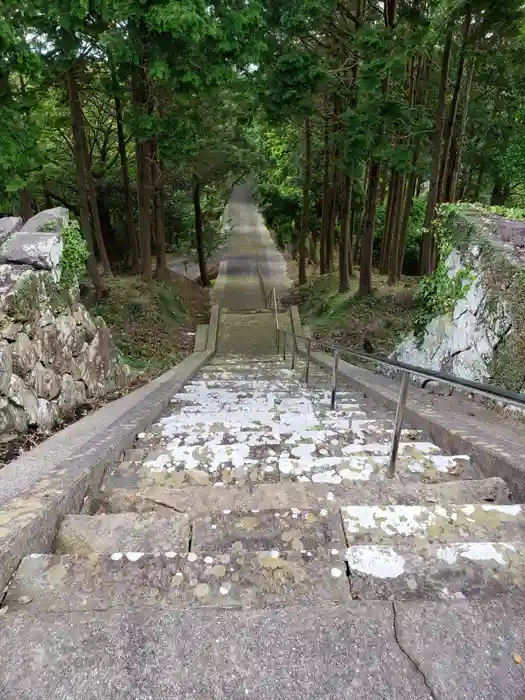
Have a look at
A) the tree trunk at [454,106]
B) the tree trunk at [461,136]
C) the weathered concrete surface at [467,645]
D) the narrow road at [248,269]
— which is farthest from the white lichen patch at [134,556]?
the narrow road at [248,269]

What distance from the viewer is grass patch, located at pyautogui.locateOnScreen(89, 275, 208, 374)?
9.23 metres

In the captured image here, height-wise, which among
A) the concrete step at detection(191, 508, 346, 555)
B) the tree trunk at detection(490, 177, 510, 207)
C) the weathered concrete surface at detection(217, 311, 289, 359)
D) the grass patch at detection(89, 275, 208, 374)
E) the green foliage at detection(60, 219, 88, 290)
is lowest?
the weathered concrete surface at detection(217, 311, 289, 359)

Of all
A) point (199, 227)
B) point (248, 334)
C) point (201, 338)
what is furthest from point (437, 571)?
point (199, 227)

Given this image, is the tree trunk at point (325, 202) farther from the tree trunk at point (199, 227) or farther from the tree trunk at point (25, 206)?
the tree trunk at point (25, 206)

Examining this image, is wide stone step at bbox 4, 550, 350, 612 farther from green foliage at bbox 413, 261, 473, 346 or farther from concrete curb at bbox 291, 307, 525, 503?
green foliage at bbox 413, 261, 473, 346

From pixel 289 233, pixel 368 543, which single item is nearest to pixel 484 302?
pixel 368 543

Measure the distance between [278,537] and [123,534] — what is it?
2.03ft

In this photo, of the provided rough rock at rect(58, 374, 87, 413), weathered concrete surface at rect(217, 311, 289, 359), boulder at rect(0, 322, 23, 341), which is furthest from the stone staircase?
weathered concrete surface at rect(217, 311, 289, 359)

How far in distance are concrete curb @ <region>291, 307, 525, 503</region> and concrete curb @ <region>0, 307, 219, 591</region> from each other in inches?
84.9

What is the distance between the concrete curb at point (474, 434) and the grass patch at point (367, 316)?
560 cm

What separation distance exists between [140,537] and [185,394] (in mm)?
4365

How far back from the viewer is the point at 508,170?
10820mm

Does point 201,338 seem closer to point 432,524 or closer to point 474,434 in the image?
point 474,434

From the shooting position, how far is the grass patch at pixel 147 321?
9234 mm
